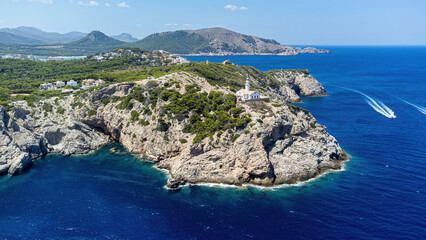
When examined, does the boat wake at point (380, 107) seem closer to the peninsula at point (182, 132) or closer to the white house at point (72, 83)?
the peninsula at point (182, 132)

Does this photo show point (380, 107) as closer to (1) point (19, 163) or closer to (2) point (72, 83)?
(2) point (72, 83)

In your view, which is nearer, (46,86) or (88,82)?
(46,86)

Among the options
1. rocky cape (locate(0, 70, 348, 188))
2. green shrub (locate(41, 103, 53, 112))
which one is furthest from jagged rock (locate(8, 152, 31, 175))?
green shrub (locate(41, 103, 53, 112))

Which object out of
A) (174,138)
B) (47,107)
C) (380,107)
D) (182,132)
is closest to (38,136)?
(47,107)

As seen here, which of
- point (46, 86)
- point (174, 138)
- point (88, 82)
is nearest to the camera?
point (174, 138)

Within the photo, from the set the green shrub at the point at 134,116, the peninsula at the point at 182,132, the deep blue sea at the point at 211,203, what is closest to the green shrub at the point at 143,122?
the peninsula at the point at 182,132

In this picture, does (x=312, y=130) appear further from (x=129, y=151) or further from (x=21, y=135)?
(x=21, y=135)

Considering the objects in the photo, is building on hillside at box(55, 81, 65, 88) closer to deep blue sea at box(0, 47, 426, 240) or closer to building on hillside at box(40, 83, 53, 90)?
building on hillside at box(40, 83, 53, 90)
